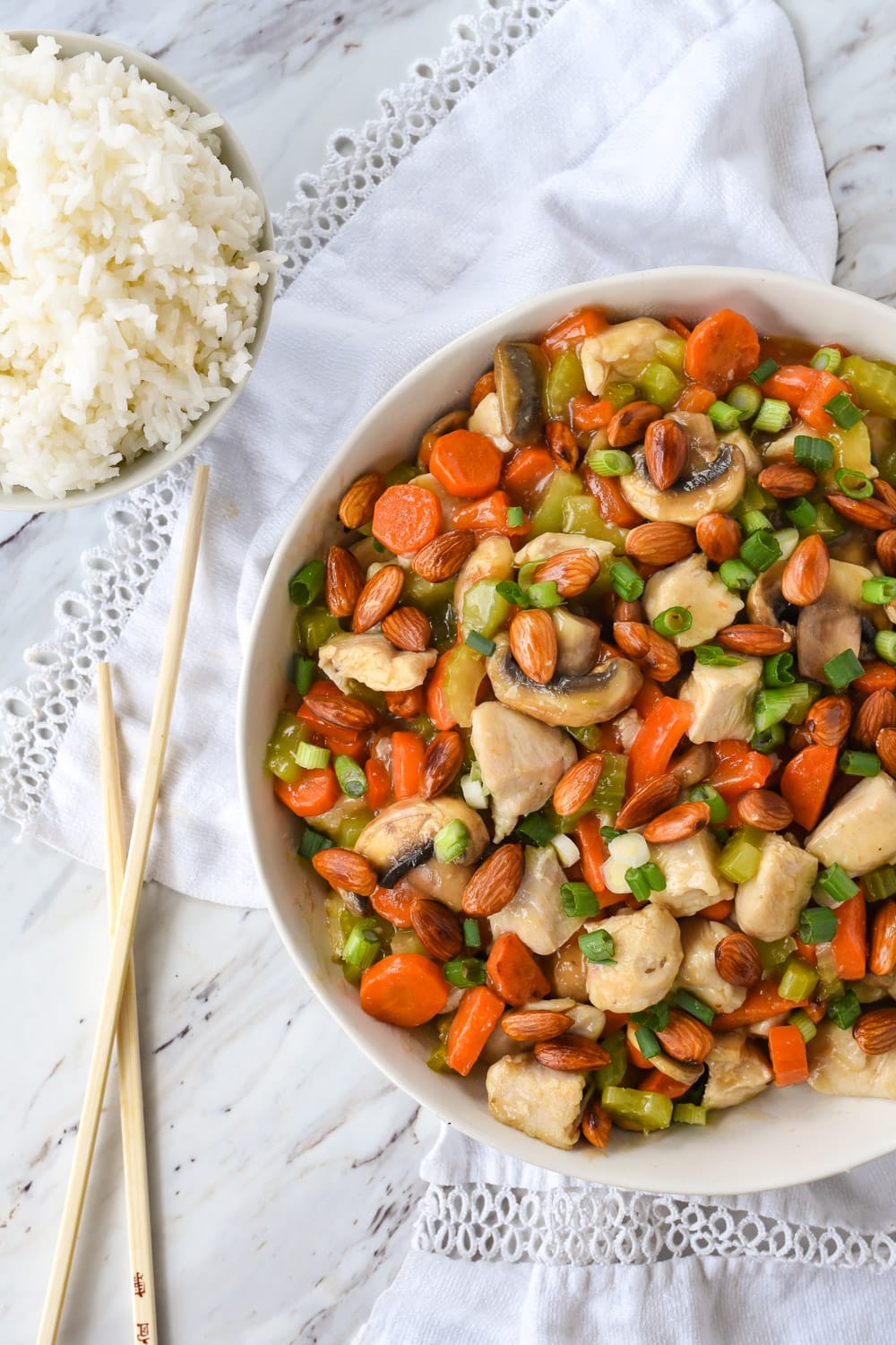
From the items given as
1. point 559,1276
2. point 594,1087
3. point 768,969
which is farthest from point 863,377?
point 559,1276

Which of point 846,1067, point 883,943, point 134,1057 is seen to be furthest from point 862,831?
point 134,1057

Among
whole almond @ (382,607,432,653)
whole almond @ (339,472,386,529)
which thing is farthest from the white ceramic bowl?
whole almond @ (382,607,432,653)

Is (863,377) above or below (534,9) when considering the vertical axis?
below

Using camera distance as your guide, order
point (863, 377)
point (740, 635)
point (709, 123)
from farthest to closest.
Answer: point (709, 123) → point (863, 377) → point (740, 635)

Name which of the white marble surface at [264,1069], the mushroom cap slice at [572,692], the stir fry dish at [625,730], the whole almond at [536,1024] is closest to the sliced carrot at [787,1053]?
the stir fry dish at [625,730]

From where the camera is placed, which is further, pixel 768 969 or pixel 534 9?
pixel 534 9

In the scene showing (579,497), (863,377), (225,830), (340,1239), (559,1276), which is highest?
(579,497)

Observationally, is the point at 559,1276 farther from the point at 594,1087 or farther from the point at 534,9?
the point at 534,9

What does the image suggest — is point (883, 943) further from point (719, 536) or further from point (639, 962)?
point (719, 536)
